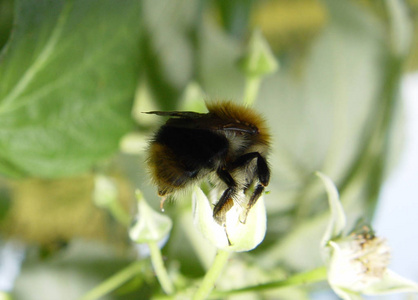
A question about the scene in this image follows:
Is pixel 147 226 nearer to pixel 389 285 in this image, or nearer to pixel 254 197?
pixel 254 197

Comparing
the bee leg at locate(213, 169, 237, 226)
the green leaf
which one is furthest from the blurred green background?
the bee leg at locate(213, 169, 237, 226)

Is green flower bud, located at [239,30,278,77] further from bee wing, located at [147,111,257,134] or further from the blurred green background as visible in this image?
bee wing, located at [147,111,257,134]

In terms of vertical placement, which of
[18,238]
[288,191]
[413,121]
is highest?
[413,121]

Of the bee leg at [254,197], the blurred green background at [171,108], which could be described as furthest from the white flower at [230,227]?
the blurred green background at [171,108]

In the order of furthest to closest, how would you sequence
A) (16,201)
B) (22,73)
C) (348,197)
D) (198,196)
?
(16,201)
(348,197)
(22,73)
(198,196)

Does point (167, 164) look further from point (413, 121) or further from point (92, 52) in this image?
point (413, 121)

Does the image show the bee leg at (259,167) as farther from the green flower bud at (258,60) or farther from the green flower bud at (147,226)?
the green flower bud at (258,60)

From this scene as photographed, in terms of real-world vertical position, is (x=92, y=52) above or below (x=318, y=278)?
above

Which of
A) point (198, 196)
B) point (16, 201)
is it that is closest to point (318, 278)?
point (198, 196)

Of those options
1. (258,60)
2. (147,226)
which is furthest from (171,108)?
(147,226)
